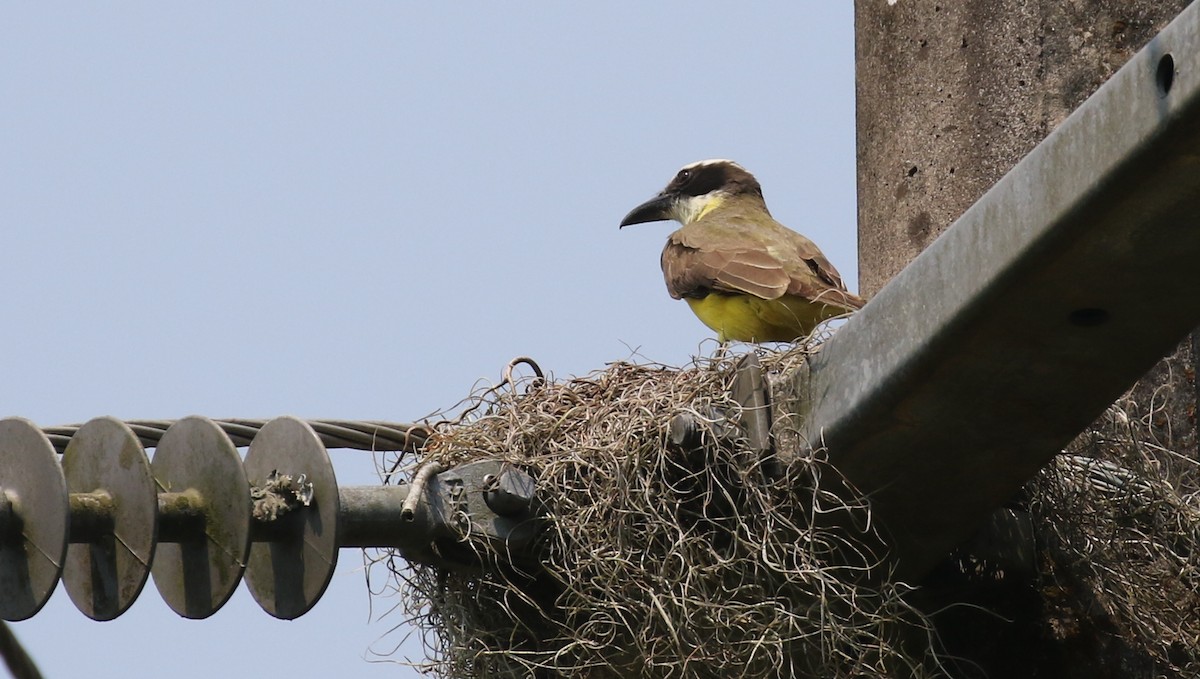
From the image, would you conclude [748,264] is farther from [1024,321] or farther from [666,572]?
[1024,321]

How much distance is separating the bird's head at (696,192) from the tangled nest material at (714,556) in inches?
145

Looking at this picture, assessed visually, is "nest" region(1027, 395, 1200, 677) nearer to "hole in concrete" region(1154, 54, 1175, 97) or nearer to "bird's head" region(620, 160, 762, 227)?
"hole in concrete" region(1154, 54, 1175, 97)

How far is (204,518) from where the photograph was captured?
14.1 ft

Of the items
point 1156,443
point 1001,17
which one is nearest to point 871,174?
point 1001,17

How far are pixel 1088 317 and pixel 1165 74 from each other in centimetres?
64

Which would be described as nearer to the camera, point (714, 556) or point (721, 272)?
point (714, 556)

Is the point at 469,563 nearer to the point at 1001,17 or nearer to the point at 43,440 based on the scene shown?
the point at 43,440

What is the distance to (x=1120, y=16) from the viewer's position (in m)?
5.79

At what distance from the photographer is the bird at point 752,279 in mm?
6477

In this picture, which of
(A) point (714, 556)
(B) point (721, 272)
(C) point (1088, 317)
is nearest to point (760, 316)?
(B) point (721, 272)

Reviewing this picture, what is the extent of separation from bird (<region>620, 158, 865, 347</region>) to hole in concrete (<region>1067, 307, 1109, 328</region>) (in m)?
2.30

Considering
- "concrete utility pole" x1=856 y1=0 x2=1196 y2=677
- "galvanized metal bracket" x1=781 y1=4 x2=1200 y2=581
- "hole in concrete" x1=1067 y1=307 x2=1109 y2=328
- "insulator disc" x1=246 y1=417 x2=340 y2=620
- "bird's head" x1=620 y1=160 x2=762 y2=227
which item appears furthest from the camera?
"bird's head" x1=620 y1=160 x2=762 y2=227

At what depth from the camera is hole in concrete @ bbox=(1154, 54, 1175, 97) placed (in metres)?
3.09

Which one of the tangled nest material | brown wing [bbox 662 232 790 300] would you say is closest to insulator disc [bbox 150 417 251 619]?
the tangled nest material
